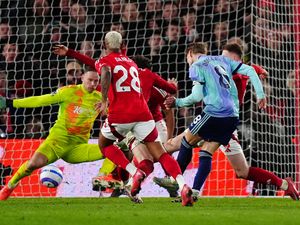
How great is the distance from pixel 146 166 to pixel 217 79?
1.07 meters

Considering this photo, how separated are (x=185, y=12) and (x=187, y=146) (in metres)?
5.38

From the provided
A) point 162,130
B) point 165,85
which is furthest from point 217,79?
point 162,130

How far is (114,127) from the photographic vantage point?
891 centimetres

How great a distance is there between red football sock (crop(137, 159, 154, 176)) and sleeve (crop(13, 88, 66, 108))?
77.1 inches

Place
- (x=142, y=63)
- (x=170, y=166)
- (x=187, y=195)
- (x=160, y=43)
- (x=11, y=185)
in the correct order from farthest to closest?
(x=160, y=43) < (x=11, y=185) < (x=142, y=63) < (x=170, y=166) < (x=187, y=195)

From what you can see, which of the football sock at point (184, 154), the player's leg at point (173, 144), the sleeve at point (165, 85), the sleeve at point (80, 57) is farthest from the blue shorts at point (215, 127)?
the player's leg at point (173, 144)

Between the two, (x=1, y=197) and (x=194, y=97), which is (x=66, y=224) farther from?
(x=1, y=197)

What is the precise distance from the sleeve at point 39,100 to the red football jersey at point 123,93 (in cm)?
193

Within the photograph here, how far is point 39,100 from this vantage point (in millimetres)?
10836

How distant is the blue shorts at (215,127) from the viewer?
916 cm

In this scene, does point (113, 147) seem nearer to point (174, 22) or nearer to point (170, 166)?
point (170, 166)

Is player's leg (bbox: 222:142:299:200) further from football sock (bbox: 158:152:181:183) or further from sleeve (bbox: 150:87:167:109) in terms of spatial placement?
football sock (bbox: 158:152:181:183)

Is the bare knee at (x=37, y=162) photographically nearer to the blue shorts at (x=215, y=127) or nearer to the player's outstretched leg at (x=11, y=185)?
the player's outstretched leg at (x=11, y=185)

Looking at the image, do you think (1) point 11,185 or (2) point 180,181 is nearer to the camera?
(2) point 180,181
